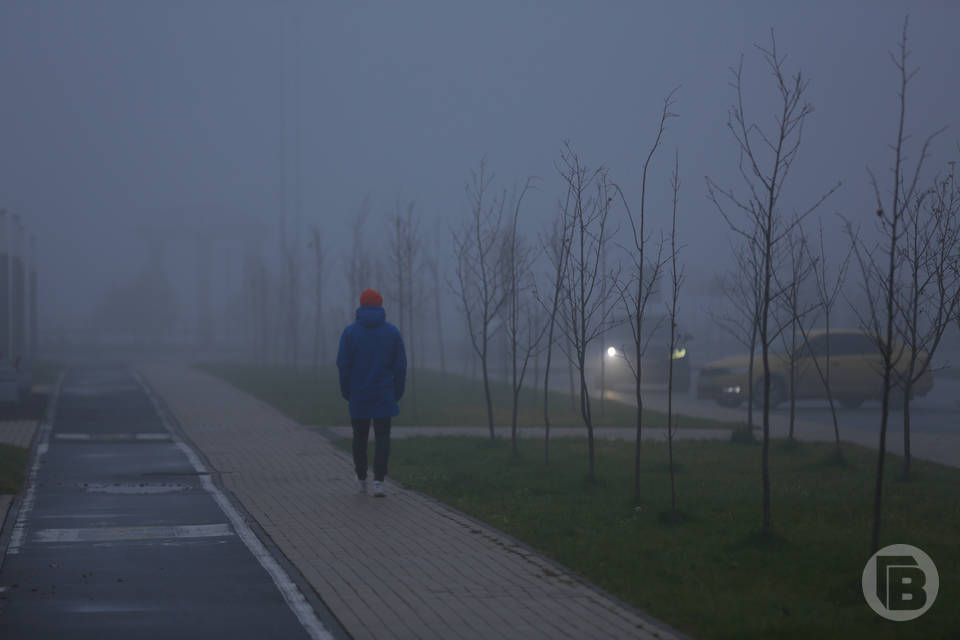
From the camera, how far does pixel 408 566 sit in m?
7.59

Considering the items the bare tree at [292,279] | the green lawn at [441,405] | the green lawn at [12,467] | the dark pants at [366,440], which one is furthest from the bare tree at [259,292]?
the dark pants at [366,440]

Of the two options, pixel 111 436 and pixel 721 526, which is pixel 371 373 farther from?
pixel 111 436

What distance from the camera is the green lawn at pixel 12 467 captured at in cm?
1093

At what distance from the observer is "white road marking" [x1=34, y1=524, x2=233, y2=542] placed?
8.55 m

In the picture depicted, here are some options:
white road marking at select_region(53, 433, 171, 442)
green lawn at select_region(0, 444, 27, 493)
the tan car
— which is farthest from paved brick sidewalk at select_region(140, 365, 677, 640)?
the tan car

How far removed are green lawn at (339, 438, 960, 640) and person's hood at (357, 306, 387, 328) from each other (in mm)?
1721

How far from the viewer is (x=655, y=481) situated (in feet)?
37.4

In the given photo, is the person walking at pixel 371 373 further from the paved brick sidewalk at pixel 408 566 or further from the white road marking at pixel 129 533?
the white road marking at pixel 129 533

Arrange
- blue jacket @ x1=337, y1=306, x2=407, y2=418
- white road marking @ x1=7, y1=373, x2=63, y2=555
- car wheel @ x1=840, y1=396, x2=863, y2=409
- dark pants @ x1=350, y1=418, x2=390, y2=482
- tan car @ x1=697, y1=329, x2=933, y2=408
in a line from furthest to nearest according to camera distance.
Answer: car wheel @ x1=840, y1=396, x2=863, y2=409 < tan car @ x1=697, y1=329, x2=933, y2=408 < blue jacket @ x1=337, y1=306, x2=407, y2=418 < dark pants @ x1=350, y1=418, x2=390, y2=482 < white road marking @ x1=7, y1=373, x2=63, y2=555

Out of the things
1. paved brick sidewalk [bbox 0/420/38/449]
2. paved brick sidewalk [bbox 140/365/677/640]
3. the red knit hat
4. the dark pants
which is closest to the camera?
paved brick sidewalk [bbox 140/365/677/640]

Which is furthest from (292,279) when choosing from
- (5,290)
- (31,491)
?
(31,491)

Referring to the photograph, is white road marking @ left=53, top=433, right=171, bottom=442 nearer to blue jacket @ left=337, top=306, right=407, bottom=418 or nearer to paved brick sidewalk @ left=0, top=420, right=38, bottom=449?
paved brick sidewalk @ left=0, top=420, right=38, bottom=449

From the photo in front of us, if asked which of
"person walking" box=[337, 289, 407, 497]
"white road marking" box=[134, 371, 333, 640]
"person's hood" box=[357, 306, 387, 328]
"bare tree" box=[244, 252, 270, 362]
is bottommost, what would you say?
"white road marking" box=[134, 371, 333, 640]

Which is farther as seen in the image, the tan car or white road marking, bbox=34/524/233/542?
the tan car
